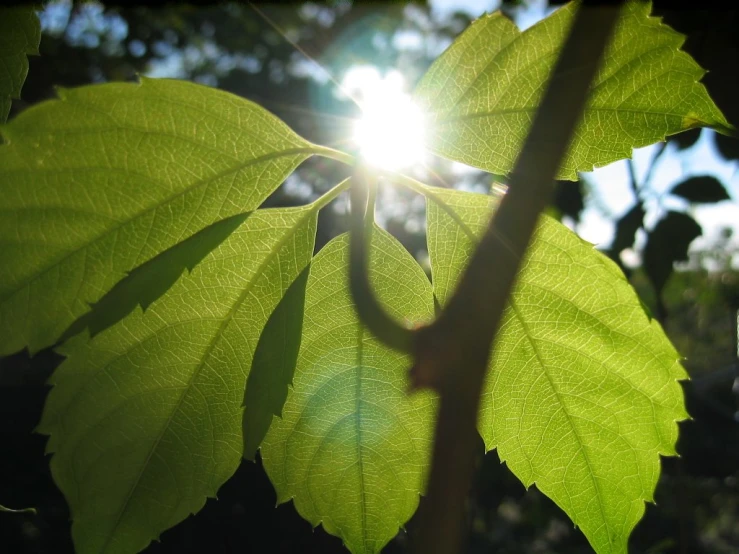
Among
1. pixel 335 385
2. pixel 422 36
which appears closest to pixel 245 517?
pixel 335 385

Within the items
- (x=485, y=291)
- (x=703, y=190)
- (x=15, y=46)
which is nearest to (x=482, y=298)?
(x=485, y=291)

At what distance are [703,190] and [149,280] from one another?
1722 mm

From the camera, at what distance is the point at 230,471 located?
0.58m

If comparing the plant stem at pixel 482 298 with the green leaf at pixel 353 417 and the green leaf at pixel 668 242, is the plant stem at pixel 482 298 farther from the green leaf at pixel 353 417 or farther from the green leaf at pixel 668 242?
the green leaf at pixel 668 242

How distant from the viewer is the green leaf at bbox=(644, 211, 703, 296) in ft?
5.15

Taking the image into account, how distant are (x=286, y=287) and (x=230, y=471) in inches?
6.8

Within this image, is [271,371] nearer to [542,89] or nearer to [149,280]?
[149,280]

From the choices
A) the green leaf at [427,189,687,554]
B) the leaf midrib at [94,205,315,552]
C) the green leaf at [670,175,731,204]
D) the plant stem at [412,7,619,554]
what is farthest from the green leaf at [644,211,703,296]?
the plant stem at [412,7,619,554]

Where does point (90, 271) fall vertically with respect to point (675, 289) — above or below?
below

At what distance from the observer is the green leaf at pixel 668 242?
1.57 m

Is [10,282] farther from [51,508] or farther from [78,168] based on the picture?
[51,508]

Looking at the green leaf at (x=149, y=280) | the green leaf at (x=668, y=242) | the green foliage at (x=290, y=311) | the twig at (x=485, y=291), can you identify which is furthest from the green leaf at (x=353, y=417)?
the green leaf at (x=668, y=242)

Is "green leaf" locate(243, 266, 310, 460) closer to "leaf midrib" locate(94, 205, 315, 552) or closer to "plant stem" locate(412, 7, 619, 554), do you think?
"leaf midrib" locate(94, 205, 315, 552)

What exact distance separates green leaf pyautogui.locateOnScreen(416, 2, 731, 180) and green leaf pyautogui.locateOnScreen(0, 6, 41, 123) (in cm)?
33
